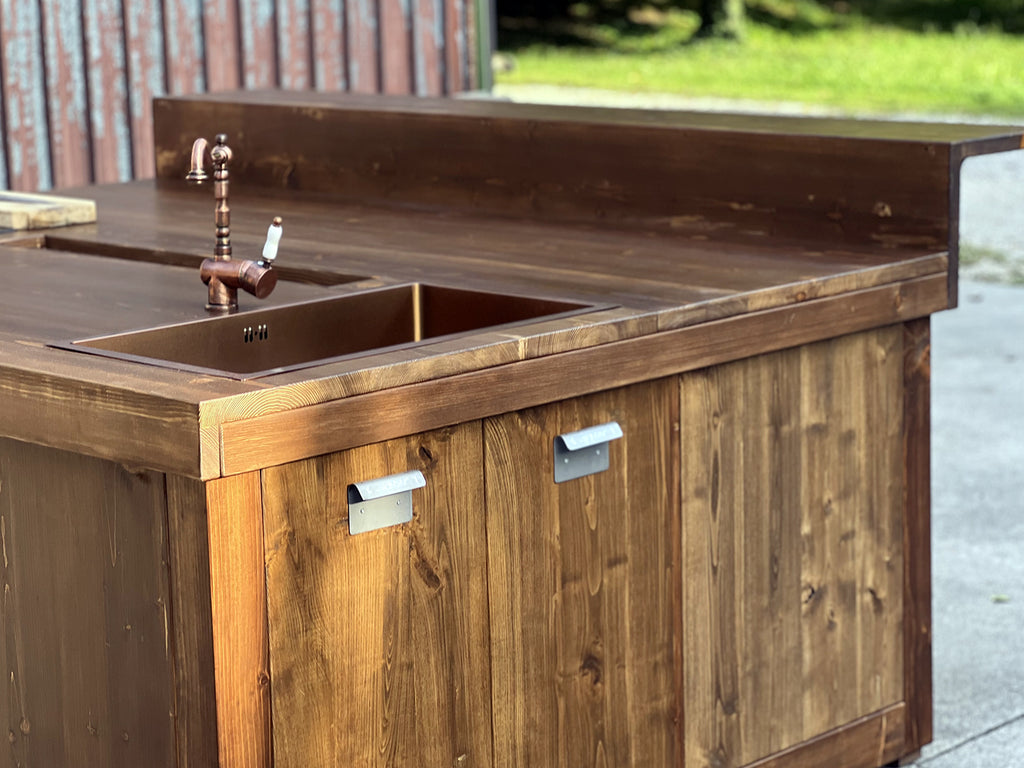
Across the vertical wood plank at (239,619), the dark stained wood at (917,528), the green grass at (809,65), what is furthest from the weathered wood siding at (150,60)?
the green grass at (809,65)

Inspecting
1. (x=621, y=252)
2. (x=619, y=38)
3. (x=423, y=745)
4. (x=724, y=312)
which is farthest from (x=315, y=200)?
(x=619, y=38)

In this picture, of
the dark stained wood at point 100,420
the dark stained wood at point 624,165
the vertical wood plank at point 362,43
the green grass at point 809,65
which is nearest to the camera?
the dark stained wood at point 100,420

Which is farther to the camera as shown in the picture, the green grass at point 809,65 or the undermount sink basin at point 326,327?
the green grass at point 809,65

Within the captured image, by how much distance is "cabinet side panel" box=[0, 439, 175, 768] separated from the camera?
6.91ft

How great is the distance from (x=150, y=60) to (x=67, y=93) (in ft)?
1.15

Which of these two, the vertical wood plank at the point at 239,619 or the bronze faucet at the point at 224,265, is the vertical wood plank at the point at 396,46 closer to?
the bronze faucet at the point at 224,265

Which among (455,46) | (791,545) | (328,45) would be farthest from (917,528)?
(455,46)

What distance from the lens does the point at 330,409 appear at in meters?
2.10

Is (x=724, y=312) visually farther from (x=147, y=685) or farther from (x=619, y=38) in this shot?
(x=619, y=38)

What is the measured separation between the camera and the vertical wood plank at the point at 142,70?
6098 mm

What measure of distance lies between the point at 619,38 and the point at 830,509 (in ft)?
63.3

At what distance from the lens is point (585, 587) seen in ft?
8.16

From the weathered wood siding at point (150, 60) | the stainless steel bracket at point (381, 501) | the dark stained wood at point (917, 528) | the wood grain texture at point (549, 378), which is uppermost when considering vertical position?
the weathered wood siding at point (150, 60)

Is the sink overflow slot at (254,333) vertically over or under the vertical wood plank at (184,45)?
under
